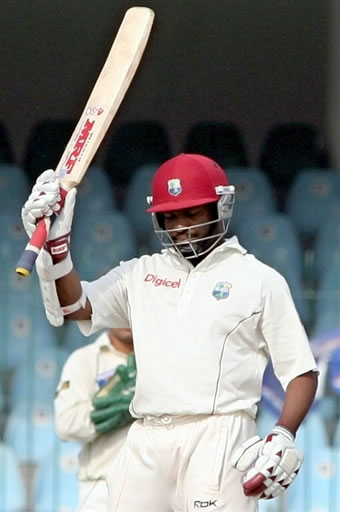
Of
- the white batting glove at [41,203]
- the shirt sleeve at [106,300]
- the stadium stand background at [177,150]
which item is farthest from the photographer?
the stadium stand background at [177,150]

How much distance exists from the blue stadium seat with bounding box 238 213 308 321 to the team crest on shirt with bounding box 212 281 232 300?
92.2 inches

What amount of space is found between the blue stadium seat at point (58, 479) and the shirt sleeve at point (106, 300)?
2326 millimetres

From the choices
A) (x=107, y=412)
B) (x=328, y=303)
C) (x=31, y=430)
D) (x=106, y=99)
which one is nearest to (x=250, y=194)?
(x=328, y=303)

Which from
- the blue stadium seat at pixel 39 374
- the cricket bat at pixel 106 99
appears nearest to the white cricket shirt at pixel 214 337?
the cricket bat at pixel 106 99

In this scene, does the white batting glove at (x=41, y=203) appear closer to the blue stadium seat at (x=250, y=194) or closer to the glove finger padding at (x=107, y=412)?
the glove finger padding at (x=107, y=412)

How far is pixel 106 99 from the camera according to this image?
4.23 meters

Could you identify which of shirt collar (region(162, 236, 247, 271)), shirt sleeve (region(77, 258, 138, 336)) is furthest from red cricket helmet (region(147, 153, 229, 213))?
shirt sleeve (region(77, 258, 138, 336))

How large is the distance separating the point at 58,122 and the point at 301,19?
1.06 m

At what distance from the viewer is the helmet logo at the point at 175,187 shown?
3953mm

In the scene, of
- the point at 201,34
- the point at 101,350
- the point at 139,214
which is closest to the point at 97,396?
the point at 101,350

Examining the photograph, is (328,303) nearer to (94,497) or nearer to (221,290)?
(94,497)

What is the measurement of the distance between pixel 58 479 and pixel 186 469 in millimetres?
2568

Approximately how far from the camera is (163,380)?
3.85 metres

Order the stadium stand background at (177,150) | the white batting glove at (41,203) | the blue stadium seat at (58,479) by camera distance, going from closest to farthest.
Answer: the white batting glove at (41,203) → the stadium stand background at (177,150) → the blue stadium seat at (58,479)
